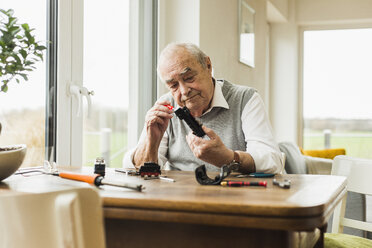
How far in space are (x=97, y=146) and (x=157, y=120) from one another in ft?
2.91

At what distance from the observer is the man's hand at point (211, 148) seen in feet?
4.80

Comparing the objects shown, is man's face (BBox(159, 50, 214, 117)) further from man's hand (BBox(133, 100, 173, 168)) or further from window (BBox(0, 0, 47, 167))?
window (BBox(0, 0, 47, 167))

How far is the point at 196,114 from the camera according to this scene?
212cm

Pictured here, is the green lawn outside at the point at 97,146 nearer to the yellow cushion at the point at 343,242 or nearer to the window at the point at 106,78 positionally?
the window at the point at 106,78

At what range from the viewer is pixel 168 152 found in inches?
84.4

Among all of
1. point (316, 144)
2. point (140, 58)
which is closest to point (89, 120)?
point (140, 58)

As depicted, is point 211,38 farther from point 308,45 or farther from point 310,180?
point 308,45

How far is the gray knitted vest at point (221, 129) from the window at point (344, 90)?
15.0ft

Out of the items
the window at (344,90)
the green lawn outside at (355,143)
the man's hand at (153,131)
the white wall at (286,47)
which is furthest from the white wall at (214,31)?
the green lawn outside at (355,143)

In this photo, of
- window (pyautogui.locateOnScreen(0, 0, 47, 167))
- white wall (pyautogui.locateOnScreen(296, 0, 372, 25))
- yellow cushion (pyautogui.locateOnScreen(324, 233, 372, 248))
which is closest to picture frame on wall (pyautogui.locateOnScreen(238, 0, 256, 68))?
white wall (pyautogui.locateOnScreen(296, 0, 372, 25))

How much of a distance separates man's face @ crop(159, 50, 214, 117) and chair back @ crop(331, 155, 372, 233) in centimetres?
66

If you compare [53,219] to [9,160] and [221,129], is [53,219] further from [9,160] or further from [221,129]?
[221,129]

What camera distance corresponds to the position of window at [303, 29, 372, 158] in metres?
6.24

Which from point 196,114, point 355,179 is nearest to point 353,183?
point 355,179
